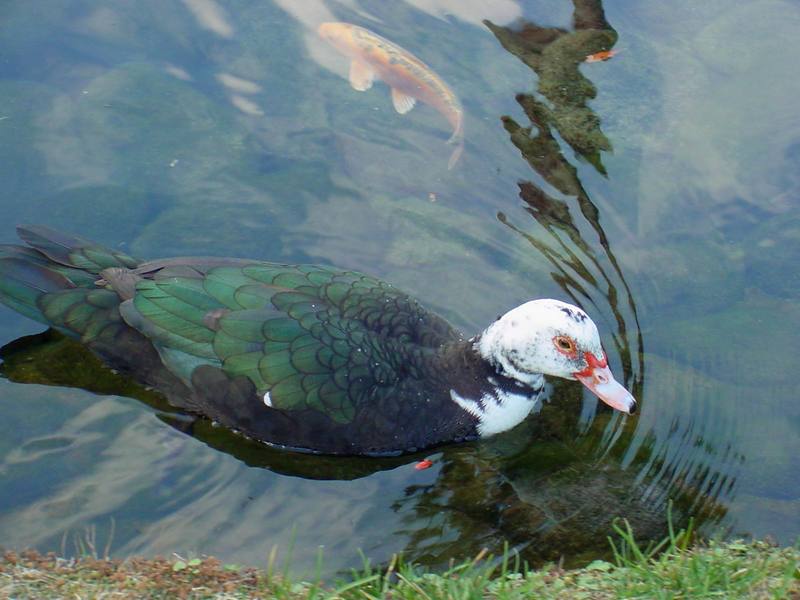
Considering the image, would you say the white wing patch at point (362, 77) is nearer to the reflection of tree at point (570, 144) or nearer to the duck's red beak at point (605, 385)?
the reflection of tree at point (570, 144)

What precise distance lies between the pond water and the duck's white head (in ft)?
1.07

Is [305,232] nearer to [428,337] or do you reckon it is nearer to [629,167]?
[428,337]

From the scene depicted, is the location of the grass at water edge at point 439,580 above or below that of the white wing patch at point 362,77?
below

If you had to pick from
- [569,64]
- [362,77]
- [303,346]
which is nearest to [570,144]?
[569,64]

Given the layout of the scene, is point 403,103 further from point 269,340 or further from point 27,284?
point 27,284

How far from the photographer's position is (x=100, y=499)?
5145 millimetres

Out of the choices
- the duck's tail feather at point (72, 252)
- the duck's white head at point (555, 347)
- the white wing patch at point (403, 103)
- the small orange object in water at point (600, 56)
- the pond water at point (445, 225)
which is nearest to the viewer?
the pond water at point (445, 225)

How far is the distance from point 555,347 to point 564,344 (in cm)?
5

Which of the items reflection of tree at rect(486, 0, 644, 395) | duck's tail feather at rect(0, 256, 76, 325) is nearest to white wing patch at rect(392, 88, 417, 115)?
reflection of tree at rect(486, 0, 644, 395)

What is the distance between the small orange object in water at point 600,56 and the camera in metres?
7.71

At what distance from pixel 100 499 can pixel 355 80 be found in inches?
140

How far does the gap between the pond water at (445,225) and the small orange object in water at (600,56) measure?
4cm

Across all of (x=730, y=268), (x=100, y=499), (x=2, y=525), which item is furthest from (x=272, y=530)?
(x=730, y=268)

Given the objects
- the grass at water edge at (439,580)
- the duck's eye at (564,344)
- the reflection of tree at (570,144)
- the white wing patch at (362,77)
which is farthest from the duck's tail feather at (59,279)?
the reflection of tree at (570,144)
